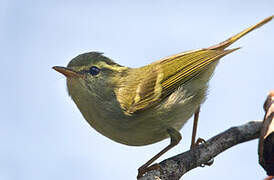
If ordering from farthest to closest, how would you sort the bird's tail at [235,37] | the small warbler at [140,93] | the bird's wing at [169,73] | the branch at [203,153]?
the bird's tail at [235,37] → the bird's wing at [169,73] → the small warbler at [140,93] → the branch at [203,153]

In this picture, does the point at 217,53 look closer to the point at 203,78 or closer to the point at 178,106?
the point at 203,78

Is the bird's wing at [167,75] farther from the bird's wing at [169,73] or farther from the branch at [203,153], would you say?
the branch at [203,153]

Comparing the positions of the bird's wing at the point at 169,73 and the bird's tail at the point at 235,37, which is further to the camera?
the bird's tail at the point at 235,37

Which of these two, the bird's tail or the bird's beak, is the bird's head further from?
the bird's tail

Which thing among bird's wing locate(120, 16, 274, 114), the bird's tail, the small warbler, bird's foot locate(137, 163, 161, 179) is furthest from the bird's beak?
the bird's tail

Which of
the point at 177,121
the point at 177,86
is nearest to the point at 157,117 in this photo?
the point at 177,121

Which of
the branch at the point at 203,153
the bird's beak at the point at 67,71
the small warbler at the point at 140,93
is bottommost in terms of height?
the branch at the point at 203,153

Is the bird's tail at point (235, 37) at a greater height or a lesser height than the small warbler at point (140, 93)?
greater

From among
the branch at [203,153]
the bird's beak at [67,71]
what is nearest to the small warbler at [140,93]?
the bird's beak at [67,71]
